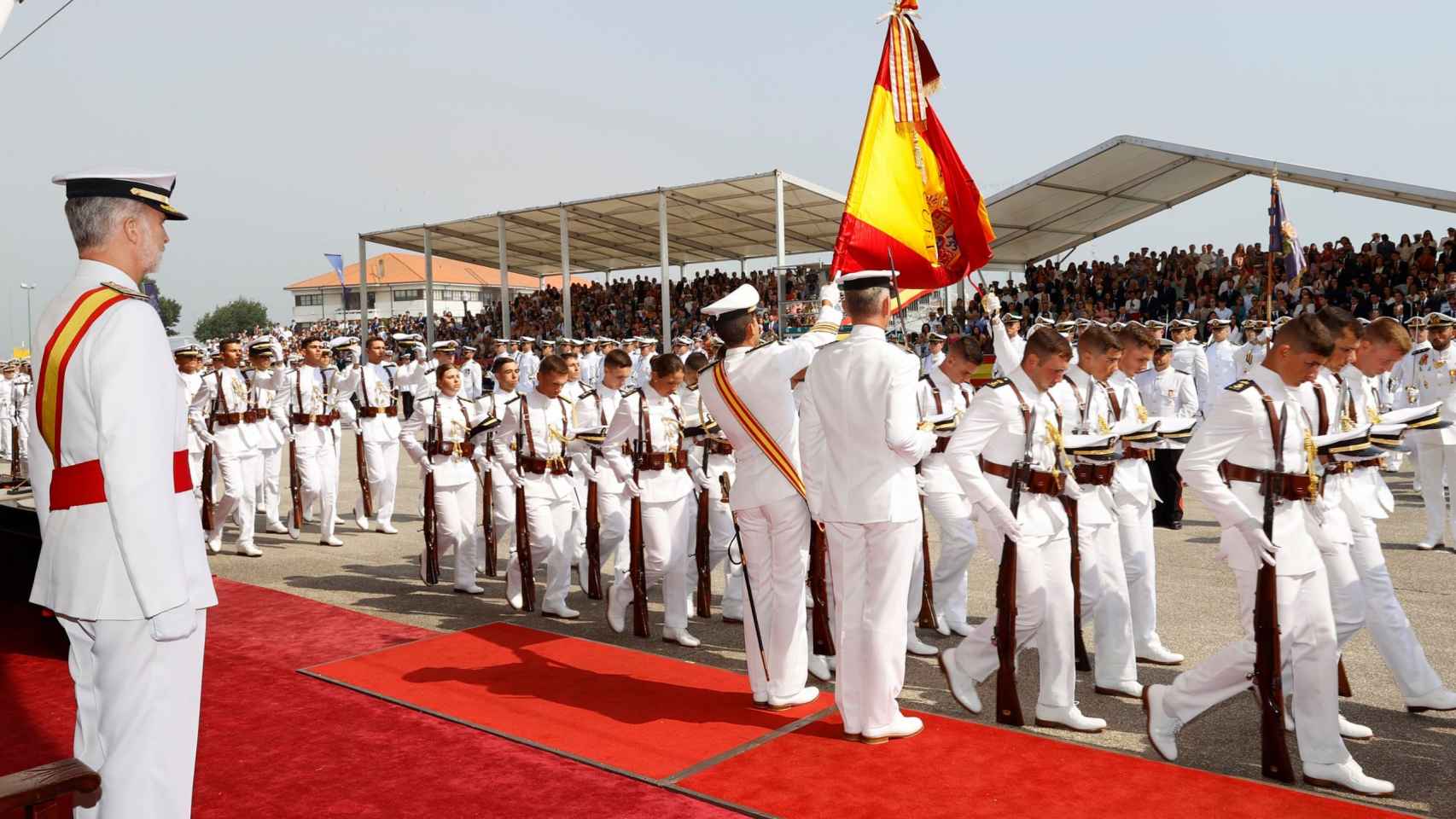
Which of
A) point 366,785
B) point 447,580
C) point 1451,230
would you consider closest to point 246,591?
point 447,580

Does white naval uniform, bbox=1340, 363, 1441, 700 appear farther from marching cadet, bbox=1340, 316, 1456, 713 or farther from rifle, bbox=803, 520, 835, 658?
rifle, bbox=803, 520, 835, 658

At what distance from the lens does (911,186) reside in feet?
26.5

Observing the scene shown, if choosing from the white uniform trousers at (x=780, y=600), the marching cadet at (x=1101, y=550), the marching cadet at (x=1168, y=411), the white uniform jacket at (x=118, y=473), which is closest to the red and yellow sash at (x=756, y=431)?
the white uniform trousers at (x=780, y=600)

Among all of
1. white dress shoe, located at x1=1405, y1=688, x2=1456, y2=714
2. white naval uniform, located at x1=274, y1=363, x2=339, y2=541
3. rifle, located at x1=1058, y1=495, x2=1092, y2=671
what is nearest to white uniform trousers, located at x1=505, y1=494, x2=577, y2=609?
rifle, located at x1=1058, y1=495, x2=1092, y2=671

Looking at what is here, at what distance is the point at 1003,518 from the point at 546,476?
4135mm

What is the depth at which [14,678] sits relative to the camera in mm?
6312

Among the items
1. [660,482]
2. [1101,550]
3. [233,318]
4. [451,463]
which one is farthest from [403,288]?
[1101,550]

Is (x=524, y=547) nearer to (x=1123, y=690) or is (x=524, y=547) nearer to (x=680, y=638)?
(x=680, y=638)

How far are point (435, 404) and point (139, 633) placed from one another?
6334 millimetres

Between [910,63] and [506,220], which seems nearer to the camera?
[910,63]

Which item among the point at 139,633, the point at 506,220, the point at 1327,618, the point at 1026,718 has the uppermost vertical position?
the point at 506,220

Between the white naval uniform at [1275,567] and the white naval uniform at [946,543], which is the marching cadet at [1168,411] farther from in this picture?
the white naval uniform at [1275,567]

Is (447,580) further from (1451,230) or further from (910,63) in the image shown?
(1451,230)

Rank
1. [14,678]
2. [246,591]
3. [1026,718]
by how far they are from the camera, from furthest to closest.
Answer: [246,591], [14,678], [1026,718]
